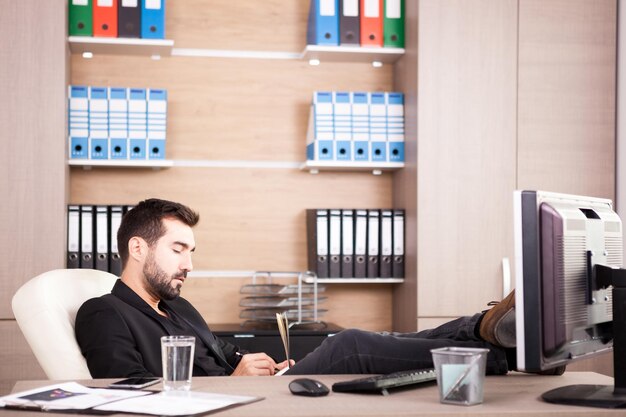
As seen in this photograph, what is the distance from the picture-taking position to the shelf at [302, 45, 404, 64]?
3965mm

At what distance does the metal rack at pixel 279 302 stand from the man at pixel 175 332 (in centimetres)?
86

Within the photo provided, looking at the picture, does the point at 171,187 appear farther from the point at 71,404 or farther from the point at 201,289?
the point at 71,404

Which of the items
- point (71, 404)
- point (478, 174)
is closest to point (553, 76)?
point (478, 174)

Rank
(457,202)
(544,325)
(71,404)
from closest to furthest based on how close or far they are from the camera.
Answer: (71,404)
(544,325)
(457,202)

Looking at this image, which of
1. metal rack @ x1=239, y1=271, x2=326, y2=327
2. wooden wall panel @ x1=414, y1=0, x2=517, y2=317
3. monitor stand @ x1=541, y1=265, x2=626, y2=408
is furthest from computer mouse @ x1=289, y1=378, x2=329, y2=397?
wooden wall panel @ x1=414, y1=0, x2=517, y2=317

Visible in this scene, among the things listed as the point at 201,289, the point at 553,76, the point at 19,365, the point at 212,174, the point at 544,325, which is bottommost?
the point at 19,365

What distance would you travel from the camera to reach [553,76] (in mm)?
3934

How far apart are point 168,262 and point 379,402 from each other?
4.24 ft

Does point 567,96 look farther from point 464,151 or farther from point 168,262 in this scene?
point 168,262

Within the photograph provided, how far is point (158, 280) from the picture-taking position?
272 cm

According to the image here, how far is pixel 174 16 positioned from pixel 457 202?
1574 millimetres

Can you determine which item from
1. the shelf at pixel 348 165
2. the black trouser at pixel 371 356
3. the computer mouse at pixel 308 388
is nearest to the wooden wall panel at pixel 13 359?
the shelf at pixel 348 165

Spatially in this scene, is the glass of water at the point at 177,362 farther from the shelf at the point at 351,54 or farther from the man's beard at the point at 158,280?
the shelf at the point at 351,54

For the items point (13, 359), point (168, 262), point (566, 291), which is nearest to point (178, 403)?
point (566, 291)
